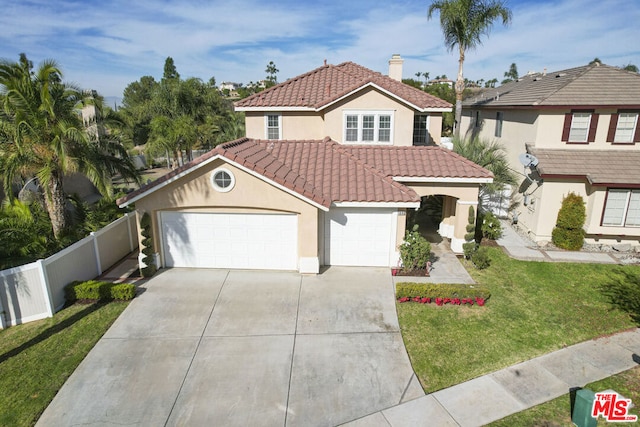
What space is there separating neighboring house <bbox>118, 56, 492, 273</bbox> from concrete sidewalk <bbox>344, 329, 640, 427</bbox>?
257 inches

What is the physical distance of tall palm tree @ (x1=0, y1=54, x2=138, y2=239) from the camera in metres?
12.8

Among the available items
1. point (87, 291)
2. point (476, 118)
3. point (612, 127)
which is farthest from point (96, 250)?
point (476, 118)

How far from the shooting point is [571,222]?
17.8 meters

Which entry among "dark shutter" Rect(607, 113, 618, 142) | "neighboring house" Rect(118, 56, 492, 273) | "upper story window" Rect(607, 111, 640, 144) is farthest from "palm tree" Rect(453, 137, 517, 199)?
"upper story window" Rect(607, 111, 640, 144)

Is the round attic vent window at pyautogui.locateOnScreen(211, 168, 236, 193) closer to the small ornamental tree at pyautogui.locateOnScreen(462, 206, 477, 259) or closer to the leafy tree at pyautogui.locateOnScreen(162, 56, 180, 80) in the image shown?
the small ornamental tree at pyautogui.locateOnScreen(462, 206, 477, 259)

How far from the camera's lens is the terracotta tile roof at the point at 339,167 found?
47.2 ft

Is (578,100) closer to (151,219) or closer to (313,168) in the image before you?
(313,168)

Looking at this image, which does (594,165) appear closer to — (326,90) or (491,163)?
(491,163)

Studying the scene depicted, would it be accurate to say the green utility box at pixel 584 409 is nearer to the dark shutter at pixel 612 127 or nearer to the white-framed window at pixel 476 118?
the dark shutter at pixel 612 127

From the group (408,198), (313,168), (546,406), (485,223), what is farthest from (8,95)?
(485,223)

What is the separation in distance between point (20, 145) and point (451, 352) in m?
14.1

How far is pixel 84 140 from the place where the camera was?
13289 millimetres

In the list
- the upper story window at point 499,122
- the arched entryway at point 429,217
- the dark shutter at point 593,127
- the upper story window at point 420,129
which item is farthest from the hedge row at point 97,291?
the upper story window at point 499,122

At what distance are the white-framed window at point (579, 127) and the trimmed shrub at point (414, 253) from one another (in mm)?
9863
